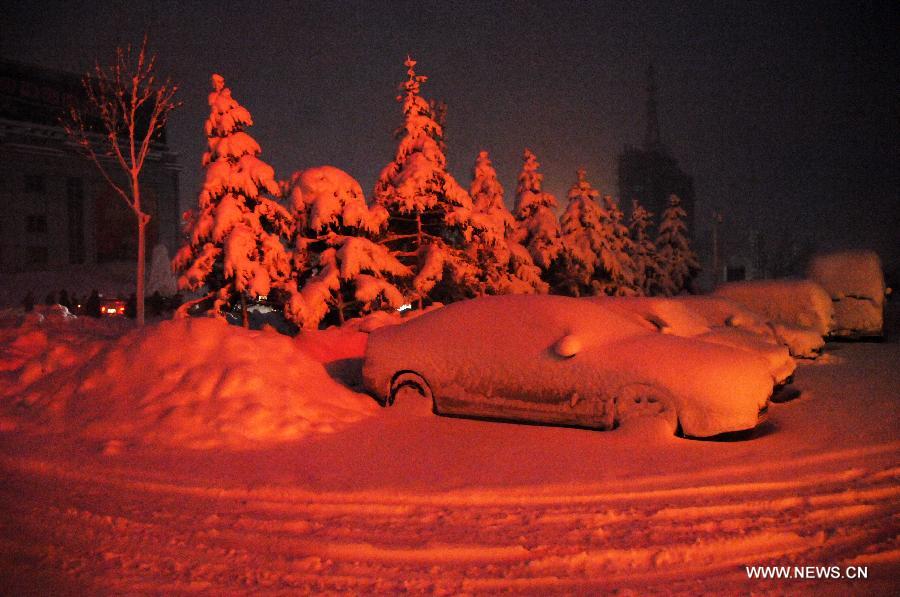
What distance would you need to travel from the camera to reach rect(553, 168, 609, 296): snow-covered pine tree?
2355 cm

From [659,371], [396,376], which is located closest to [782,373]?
[659,371]

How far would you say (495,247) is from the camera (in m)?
18.1

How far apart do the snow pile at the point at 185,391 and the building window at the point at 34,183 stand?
5489 centimetres

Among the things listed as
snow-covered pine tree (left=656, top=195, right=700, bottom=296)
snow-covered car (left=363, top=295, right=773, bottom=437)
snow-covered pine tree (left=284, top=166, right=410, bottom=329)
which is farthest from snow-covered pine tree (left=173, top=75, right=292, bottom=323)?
snow-covered pine tree (left=656, top=195, right=700, bottom=296)

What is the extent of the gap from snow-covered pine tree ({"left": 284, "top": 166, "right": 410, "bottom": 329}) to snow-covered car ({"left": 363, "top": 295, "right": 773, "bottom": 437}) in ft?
18.3

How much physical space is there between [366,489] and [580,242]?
66.2 feet

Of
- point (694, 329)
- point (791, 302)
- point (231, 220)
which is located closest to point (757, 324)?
point (791, 302)

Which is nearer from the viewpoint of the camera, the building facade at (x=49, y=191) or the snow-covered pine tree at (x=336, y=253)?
the snow-covered pine tree at (x=336, y=253)

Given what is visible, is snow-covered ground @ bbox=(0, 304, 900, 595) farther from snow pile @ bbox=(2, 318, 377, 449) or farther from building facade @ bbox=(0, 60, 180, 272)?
building facade @ bbox=(0, 60, 180, 272)

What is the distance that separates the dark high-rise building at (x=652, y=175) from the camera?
156 m

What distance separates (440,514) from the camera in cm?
473

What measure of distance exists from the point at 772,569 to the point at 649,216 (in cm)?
3581

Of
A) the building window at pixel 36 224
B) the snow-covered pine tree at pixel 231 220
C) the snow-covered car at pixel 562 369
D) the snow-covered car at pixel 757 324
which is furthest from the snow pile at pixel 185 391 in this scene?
the building window at pixel 36 224

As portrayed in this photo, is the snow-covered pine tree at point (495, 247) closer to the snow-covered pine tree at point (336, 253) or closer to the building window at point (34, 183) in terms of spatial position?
the snow-covered pine tree at point (336, 253)
